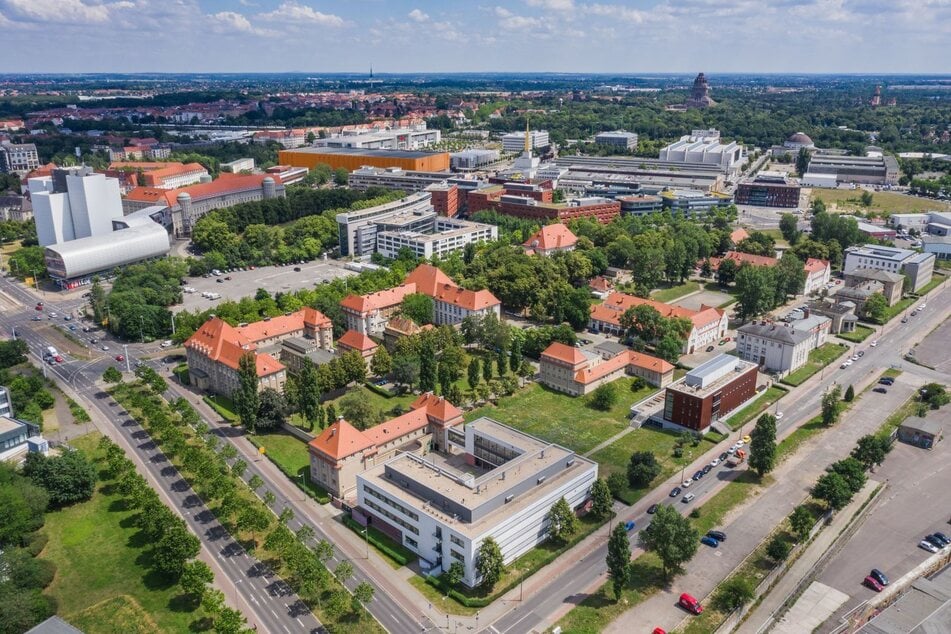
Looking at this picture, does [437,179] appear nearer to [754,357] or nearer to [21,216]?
[21,216]

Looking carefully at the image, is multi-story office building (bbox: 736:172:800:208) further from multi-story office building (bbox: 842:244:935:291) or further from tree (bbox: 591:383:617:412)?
tree (bbox: 591:383:617:412)

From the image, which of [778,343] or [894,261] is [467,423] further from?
[894,261]

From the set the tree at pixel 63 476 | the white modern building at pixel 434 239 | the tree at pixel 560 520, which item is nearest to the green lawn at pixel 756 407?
the tree at pixel 560 520

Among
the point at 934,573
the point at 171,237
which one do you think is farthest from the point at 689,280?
the point at 171,237

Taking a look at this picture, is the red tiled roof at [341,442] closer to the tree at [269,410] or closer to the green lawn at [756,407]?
the tree at [269,410]

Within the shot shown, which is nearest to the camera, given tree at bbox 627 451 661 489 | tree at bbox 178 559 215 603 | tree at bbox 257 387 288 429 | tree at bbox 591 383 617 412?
tree at bbox 178 559 215 603

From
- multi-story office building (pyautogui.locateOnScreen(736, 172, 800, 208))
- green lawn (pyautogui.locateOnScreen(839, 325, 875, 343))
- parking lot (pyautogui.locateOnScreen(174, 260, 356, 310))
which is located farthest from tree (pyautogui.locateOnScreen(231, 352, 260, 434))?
multi-story office building (pyautogui.locateOnScreen(736, 172, 800, 208))

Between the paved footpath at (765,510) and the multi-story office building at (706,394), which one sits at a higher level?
the multi-story office building at (706,394)
